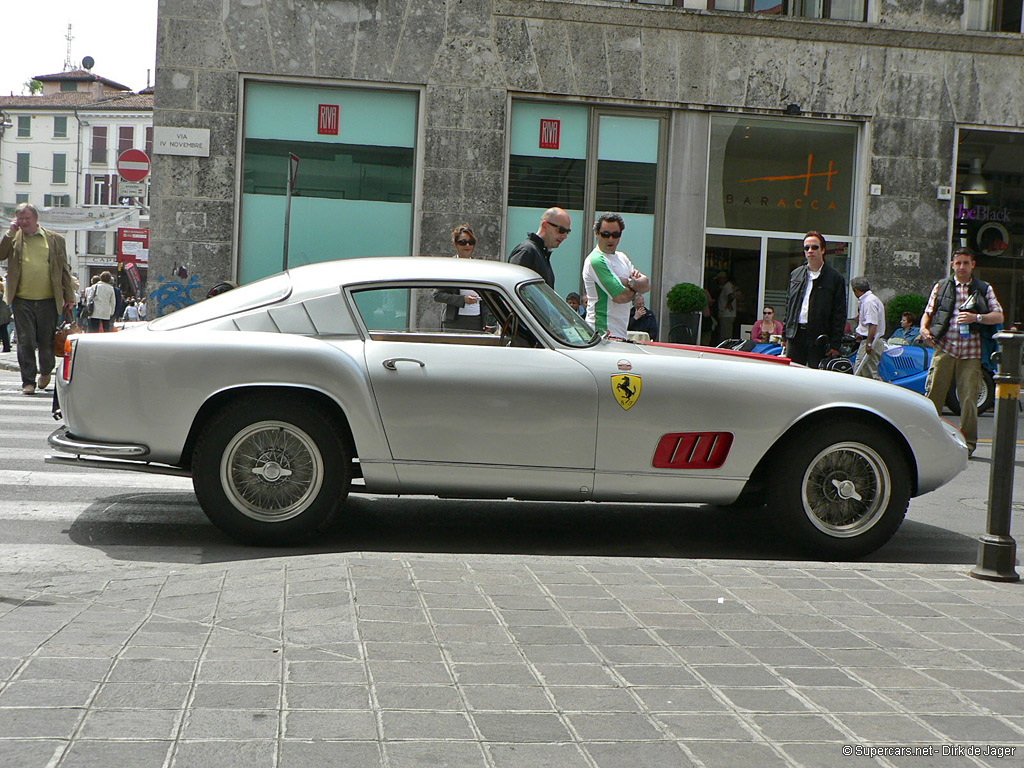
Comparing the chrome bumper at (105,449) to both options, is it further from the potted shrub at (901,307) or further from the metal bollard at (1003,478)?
the potted shrub at (901,307)

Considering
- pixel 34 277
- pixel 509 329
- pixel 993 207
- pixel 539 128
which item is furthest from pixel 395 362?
pixel 993 207

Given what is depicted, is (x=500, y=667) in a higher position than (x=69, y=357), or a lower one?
lower

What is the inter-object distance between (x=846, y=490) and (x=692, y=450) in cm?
78

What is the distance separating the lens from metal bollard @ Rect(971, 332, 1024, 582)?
184 inches

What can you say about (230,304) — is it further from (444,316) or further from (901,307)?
(901,307)

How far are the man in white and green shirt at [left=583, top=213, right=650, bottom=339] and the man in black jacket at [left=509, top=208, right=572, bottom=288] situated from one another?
27cm

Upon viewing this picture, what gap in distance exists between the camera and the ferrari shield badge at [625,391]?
529 centimetres

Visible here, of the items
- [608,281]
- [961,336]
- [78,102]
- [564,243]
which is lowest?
[961,336]

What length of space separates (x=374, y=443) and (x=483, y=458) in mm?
522

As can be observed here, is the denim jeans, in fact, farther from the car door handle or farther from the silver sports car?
the car door handle

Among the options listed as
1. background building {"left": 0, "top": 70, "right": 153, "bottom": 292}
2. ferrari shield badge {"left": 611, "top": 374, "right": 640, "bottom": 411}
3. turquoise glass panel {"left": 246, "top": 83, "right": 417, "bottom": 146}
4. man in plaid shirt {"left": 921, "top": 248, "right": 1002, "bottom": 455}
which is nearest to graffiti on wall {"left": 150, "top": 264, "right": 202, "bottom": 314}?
turquoise glass panel {"left": 246, "top": 83, "right": 417, "bottom": 146}

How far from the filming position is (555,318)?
221 inches

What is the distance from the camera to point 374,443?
5277mm

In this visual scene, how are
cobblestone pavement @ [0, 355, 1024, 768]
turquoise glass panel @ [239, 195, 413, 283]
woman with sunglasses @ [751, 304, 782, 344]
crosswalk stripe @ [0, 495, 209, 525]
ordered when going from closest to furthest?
1. cobblestone pavement @ [0, 355, 1024, 768]
2. crosswalk stripe @ [0, 495, 209, 525]
3. turquoise glass panel @ [239, 195, 413, 283]
4. woman with sunglasses @ [751, 304, 782, 344]
